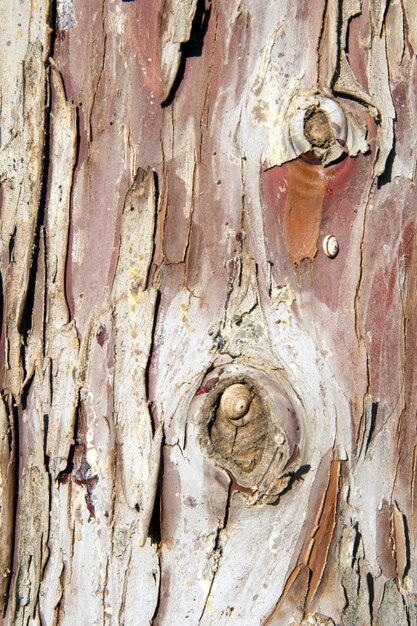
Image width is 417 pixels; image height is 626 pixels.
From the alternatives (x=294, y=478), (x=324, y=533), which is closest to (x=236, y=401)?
(x=294, y=478)

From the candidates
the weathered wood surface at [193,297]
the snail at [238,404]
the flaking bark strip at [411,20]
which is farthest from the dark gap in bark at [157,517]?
the flaking bark strip at [411,20]

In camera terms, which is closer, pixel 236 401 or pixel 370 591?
pixel 236 401

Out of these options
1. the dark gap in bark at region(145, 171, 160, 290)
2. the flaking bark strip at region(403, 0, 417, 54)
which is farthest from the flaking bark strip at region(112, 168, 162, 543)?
the flaking bark strip at region(403, 0, 417, 54)

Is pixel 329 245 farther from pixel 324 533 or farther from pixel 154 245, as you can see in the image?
pixel 324 533

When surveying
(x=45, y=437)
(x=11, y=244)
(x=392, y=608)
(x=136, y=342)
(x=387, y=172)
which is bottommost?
(x=392, y=608)

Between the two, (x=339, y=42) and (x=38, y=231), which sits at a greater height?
(x=339, y=42)

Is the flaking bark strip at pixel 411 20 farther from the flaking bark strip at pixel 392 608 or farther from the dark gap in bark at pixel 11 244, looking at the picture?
the flaking bark strip at pixel 392 608

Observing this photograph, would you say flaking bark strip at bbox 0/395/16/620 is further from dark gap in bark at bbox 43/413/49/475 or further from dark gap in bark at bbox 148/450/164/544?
dark gap in bark at bbox 148/450/164/544
